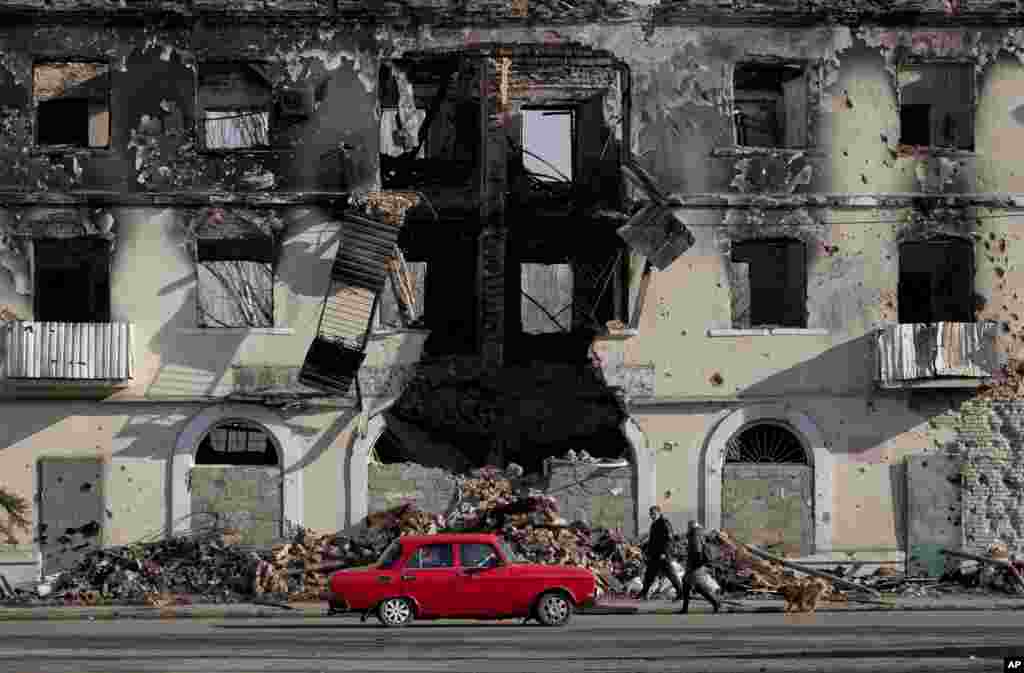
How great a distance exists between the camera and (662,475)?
37.7 meters

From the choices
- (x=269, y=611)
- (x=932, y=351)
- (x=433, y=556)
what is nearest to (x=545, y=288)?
(x=932, y=351)

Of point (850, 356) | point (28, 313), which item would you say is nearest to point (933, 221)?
point (850, 356)

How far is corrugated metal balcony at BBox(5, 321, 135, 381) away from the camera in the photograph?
3647 cm

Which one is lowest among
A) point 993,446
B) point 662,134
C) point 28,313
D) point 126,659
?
point 126,659

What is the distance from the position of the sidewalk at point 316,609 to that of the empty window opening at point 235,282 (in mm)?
5996

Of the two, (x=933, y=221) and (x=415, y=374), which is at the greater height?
(x=933, y=221)

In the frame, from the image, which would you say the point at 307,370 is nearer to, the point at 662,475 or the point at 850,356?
the point at 662,475

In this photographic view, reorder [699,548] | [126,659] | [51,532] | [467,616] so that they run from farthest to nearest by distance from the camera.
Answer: [51,532], [699,548], [467,616], [126,659]

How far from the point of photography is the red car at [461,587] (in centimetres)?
2812

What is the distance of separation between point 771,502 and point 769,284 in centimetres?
487

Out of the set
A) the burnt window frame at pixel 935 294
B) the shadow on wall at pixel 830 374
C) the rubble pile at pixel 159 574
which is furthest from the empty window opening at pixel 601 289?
the rubble pile at pixel 159 574

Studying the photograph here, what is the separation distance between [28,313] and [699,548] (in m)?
13.8

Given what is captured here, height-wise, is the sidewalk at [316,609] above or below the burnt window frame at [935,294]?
below

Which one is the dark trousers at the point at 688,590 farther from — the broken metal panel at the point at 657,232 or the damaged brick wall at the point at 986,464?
the damaged brick wall at the point at 986,464
